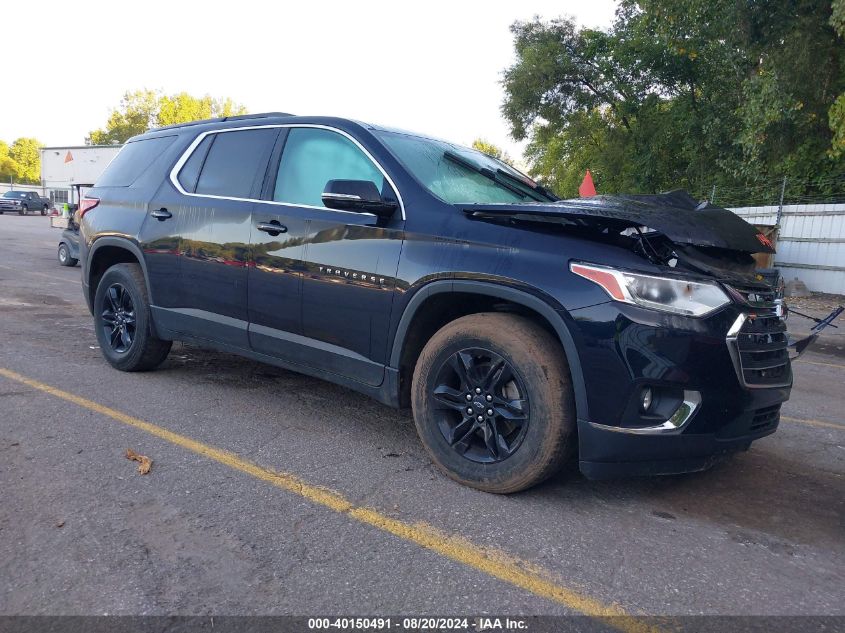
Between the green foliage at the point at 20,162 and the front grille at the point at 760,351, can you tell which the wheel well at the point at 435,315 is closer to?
the front grille at the point at 760,351

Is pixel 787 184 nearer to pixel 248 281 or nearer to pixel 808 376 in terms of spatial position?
pixel 808 376

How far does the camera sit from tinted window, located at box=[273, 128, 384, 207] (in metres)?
3.93

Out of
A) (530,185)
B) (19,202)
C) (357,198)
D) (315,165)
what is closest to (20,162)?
(19,202)

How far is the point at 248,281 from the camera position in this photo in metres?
4.26

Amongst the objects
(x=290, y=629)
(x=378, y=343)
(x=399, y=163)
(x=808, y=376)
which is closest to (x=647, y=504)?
(x=378, y=343)

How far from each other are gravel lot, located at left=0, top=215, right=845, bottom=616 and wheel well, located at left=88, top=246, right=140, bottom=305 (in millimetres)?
1238

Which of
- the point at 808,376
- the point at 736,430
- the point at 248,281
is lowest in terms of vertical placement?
the point at 808,376

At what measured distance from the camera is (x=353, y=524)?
2.96 metres

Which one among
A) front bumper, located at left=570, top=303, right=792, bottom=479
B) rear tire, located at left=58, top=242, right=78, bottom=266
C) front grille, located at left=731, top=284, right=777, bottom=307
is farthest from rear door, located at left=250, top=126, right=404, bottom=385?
rear tire, located at left=58, top=242, right=78, bottom=266

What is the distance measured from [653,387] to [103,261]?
469 cm

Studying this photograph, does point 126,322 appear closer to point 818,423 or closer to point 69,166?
point 818,423

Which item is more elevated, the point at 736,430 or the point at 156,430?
the point at 736,430

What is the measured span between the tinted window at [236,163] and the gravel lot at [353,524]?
1.51 m

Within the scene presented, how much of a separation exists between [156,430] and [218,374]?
4.75 feet
